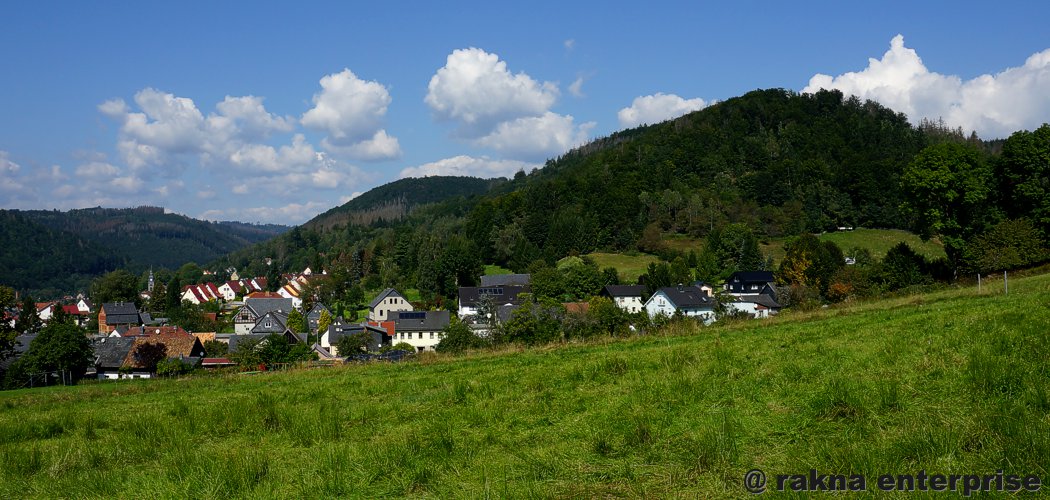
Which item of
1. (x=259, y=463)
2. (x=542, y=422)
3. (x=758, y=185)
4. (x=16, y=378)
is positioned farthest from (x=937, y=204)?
(x=758, y=185)

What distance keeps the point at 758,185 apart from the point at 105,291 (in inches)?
5027

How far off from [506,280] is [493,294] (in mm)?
12222

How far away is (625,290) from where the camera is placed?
259 feet

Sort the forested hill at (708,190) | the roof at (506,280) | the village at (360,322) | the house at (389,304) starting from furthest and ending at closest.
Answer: the forested hill at (708,190), the roof at (506,280), the house at (389,304), the village at (360,322)

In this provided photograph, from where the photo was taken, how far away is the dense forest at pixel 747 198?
39.3m

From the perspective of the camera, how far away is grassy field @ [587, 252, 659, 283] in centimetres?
9175

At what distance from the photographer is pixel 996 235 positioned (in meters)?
35.9

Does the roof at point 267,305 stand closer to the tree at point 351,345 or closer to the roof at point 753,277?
the tree at point 351,345

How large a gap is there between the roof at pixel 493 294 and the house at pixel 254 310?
86.1 ft

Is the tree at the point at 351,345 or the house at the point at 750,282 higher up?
the house at the point at 750,282

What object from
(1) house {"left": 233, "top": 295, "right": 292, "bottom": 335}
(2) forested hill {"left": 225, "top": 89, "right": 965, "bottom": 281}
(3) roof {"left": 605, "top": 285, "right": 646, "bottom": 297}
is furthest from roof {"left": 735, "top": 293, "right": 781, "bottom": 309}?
(1) house {"left": 233, "top": 295, "right": 292, "bottom": 335}

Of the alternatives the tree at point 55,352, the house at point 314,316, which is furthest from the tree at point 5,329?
the house at point 314,316

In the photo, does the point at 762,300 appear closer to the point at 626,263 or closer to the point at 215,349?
the point at 626,263

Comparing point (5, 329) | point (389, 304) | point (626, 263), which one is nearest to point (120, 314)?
point (389, 304)
